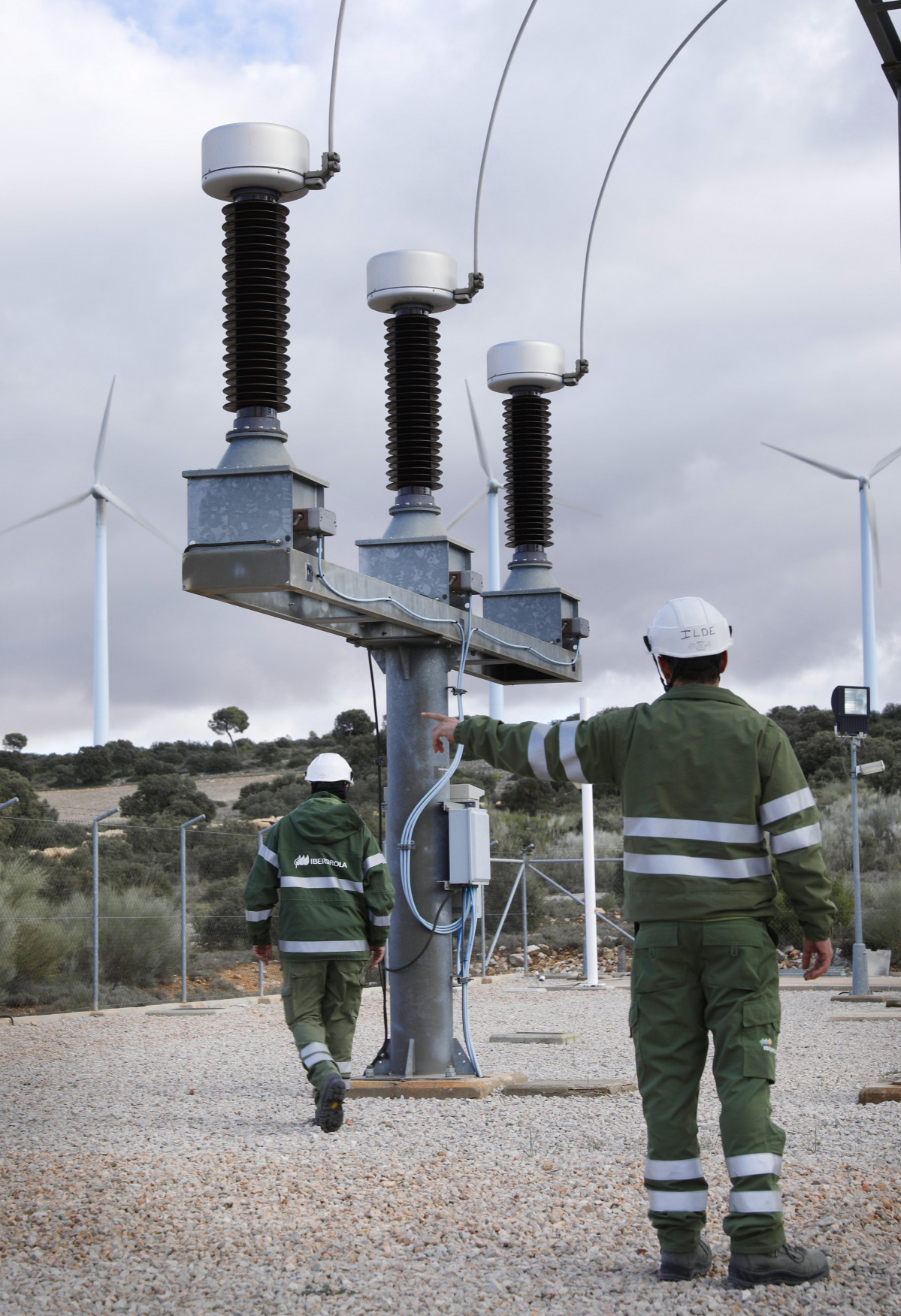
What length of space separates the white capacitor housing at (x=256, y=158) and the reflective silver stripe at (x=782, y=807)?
4808 millimetres

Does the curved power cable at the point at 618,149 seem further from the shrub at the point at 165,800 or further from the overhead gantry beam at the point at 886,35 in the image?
the shrub at the point at 165,800

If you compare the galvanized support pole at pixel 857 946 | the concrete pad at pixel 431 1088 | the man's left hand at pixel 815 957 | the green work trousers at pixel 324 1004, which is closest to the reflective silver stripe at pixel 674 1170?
the man's left hand at pixel 815 957

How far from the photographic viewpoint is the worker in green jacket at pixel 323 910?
8.39 meters

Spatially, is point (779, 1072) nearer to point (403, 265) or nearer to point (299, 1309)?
point (403, 265)

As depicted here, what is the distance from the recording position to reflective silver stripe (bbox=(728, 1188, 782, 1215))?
4684 mm

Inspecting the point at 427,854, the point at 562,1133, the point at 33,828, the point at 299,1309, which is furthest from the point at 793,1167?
the point at 33,828

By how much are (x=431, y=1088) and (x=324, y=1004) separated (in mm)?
1090

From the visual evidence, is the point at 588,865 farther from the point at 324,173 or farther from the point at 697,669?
the point at 697,669

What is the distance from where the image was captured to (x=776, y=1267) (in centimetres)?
462

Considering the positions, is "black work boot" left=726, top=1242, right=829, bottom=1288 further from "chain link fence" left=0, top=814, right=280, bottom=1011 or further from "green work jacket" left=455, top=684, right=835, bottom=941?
"chain link fence" left=0, top=814, right=280, bottom=1011

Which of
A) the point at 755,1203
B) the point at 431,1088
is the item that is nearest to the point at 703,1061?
the point at 755,1203

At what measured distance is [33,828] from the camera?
3091cm

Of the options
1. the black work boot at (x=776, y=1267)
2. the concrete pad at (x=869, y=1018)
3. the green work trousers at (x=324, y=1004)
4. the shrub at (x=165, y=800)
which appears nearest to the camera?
the black work boot at (x=776, y=1267)

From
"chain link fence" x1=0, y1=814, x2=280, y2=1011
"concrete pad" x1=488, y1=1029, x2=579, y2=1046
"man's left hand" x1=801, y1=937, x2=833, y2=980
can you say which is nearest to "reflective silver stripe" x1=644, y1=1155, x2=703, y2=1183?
"man's left hand" x1=801, y1=937, x2=833, y2=980
